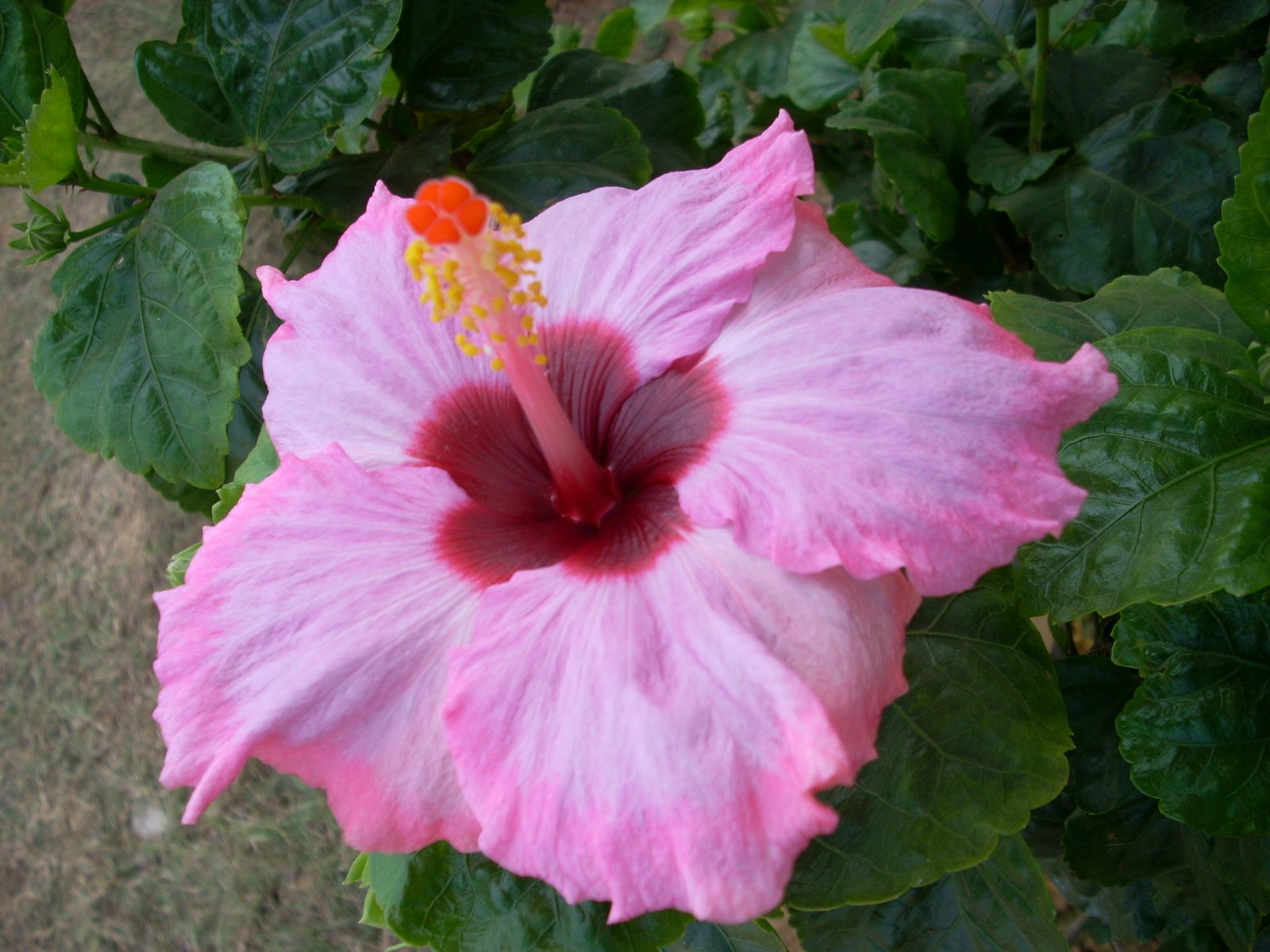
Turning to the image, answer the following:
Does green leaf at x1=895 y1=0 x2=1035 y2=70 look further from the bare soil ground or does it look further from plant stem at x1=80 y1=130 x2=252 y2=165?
the bare soil ground

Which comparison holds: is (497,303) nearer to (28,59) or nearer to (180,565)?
(180,565)

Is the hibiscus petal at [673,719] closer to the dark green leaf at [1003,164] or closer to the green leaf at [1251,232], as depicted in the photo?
the green leaf at [1251,232]

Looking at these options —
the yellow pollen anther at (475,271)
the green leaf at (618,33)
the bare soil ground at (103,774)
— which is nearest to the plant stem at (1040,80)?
the yellow pollen anther at (475,271)

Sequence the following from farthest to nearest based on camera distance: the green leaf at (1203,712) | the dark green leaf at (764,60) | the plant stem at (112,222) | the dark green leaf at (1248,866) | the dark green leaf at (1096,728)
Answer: the dark green leaf at (764,60) → the plant stem at (112,222) → the dark green leaf at (1096,728) → the dark green leaf at (1248,866) → the green leaf at (1203,712)

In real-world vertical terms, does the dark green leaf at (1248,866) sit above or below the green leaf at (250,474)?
below

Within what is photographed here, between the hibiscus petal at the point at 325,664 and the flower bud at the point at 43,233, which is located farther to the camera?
the flower bud at the point at 43,233

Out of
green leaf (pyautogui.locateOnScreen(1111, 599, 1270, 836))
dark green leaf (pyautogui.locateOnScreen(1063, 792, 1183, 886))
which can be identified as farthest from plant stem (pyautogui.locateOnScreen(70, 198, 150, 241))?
dark green leaf (pyautogui.locateOnScreen(1063, 792, 1183, 886))

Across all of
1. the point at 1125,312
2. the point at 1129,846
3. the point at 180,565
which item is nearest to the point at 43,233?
the point at 180,565
